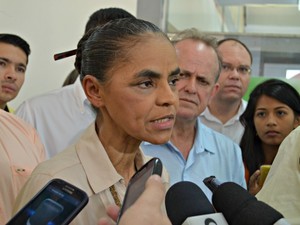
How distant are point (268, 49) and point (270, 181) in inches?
79.4

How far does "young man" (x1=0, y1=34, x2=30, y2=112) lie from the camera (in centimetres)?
216

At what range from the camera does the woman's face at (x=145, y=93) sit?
2.99ft

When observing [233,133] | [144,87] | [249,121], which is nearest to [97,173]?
[144,87]

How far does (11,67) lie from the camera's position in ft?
7.18

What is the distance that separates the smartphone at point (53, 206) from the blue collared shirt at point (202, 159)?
865 millimetres

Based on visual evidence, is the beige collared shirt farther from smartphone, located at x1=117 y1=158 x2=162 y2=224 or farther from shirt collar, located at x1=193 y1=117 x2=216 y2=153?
shirt collar, located at x1=193 y1=117 x2=216 y2=153

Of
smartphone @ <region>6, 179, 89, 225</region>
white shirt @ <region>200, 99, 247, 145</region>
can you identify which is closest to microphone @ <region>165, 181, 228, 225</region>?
smartphone @ <region>6, 179, 89, 225</region>

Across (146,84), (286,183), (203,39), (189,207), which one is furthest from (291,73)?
(189,207)

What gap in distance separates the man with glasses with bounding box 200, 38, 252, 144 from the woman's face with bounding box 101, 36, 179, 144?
135cm

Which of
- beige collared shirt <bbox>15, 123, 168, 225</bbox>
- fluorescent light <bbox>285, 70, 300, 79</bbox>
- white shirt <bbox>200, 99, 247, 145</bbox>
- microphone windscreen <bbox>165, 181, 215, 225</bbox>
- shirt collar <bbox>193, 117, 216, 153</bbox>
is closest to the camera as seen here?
microphone windscreen <bbox>165, 181, 215, 225</bbox>

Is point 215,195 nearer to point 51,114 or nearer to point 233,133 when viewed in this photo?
Result: point 51,114

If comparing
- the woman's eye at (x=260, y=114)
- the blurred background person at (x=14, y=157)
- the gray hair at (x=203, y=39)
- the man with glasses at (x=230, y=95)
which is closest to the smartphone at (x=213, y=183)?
the blurred background person at (x=14, y=157)

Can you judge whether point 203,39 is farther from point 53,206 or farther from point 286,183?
point 53,206

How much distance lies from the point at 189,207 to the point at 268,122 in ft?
4.58
